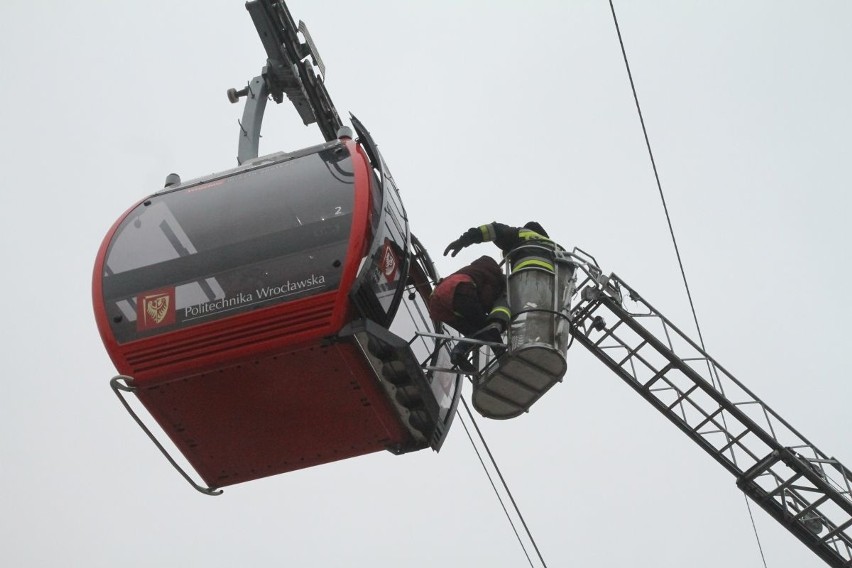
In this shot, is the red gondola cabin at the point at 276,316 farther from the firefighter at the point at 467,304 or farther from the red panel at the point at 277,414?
the firefighter at the point at 467,304

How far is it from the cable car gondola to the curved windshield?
1cm

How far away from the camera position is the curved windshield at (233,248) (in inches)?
334

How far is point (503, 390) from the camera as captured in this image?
9.27 meters

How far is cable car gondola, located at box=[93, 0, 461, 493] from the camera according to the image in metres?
8.41

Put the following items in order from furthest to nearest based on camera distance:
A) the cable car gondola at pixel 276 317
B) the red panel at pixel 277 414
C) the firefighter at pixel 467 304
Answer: the firefighter at pixel 467 304 < the red panel at pixel 277 414 < the cable car gondola at pixel 276 317

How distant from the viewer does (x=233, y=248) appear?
28.8 ft

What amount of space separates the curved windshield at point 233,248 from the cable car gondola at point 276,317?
0.04 ft

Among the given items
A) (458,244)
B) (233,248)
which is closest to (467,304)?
(458,244)

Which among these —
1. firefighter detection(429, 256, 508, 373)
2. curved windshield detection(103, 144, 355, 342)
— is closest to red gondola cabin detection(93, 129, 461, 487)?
curved windshield detection(103, 144, 355, 342)

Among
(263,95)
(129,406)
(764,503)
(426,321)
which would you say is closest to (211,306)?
(129,406)

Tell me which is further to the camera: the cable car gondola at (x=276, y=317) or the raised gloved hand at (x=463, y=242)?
the raised gloved hand at (x=463, y=242)

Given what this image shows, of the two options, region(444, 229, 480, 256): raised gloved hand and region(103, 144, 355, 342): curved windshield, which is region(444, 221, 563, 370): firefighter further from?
region(103, 144, 355, 342): curved windshield

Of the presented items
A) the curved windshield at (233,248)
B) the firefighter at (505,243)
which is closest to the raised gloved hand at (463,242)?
the firefighter at (505,243)

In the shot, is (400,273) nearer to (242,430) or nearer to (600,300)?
(242,430)
